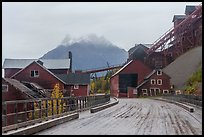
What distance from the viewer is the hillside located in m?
66.2

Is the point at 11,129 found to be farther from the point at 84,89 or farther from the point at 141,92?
the point at 141,92

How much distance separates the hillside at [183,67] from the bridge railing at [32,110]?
130ft

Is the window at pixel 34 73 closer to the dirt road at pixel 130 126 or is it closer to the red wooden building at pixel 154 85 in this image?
the red wooden building at pixel 154 85


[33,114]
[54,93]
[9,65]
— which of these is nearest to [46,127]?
[33,114]

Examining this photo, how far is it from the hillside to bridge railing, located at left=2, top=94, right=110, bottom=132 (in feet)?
130

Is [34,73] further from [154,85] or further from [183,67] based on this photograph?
[154,85]

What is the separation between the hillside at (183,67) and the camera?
217 feet

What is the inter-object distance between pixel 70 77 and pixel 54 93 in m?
10.5

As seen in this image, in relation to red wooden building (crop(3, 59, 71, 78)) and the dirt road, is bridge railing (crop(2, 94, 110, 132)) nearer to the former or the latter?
the dirt road

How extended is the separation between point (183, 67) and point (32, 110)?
2463 inches

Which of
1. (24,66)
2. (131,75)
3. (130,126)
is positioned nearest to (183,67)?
(131,75)

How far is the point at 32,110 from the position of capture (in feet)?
56.5

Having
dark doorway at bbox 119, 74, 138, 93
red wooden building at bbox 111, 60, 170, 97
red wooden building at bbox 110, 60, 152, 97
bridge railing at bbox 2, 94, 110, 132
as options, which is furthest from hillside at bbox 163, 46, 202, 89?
bridge railing at bbox 2, 94, 110, 132

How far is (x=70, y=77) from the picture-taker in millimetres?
79750
